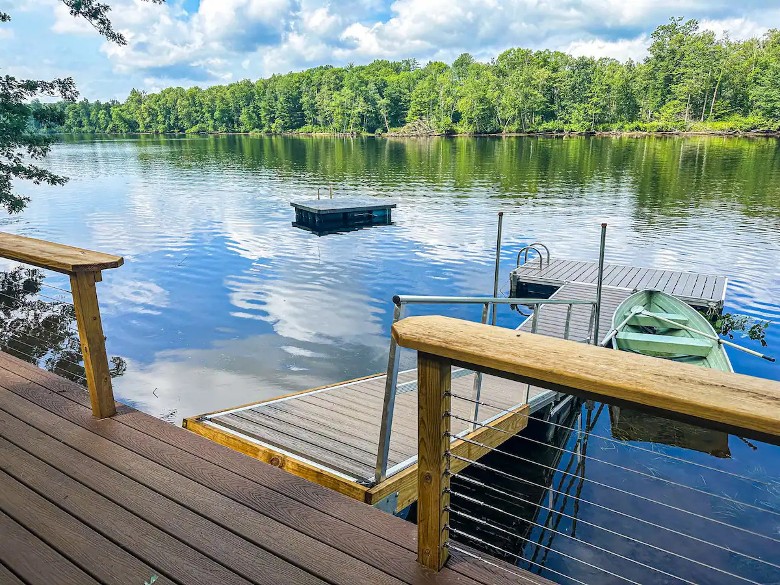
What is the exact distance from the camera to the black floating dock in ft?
75.2

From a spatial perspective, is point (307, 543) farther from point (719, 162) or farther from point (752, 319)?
point (719, 162)

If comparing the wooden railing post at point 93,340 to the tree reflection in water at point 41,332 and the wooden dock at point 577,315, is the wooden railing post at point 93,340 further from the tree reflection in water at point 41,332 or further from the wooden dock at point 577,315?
the wooden dock at point 577,315

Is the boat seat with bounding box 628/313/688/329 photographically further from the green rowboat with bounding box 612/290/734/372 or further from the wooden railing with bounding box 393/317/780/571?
the wooden railing with bounding box 393/317/780/571

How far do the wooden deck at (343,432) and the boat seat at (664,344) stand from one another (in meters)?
3.40

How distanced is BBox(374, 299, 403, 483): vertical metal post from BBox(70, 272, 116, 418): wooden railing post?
1805 millimetres

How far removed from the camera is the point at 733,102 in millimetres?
67312

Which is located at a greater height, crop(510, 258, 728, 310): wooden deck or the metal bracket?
the metal bracket

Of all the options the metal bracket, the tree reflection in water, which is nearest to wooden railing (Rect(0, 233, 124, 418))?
the metal bracket

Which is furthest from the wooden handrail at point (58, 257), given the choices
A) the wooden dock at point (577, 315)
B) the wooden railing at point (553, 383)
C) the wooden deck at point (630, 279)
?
the wooden deck at point (630, 279)

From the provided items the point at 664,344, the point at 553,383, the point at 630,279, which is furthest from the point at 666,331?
the point at 553,383

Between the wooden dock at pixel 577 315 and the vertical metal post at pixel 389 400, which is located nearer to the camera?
the vertical metal post at pixel 389 400

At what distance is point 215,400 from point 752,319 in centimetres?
1125

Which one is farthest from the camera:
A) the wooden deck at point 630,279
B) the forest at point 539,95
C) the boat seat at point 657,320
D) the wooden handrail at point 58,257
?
the forest at point 539,95

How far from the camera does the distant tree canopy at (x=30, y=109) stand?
477 inches
